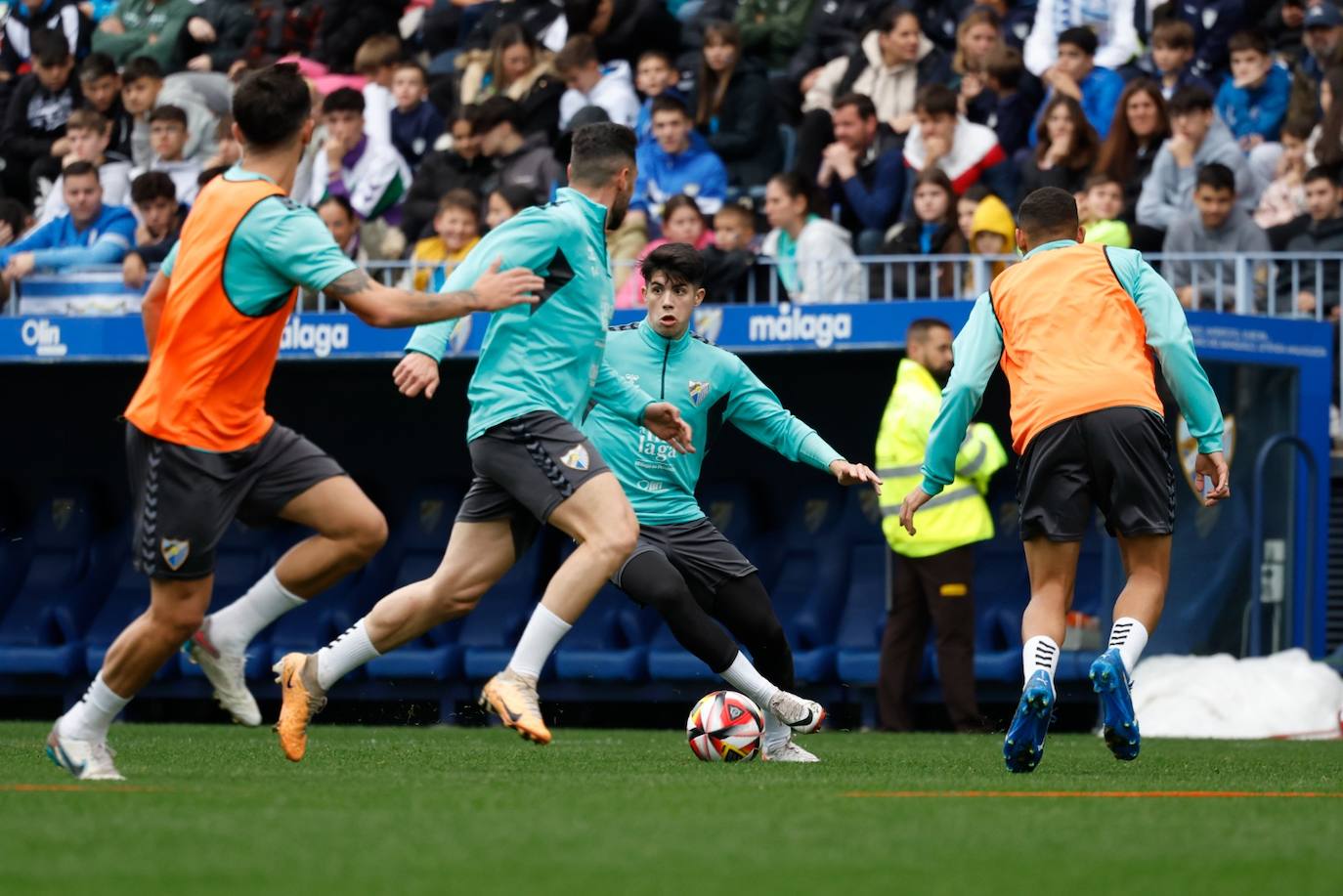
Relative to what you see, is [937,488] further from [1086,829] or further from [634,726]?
[634,726]

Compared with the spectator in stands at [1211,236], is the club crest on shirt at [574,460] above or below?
above

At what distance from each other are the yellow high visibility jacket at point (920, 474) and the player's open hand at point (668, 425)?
4.57 meters

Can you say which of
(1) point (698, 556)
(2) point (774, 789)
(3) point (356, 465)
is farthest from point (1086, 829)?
(3) point (356, 465)

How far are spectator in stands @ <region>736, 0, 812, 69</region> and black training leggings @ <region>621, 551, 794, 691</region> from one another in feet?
31.5

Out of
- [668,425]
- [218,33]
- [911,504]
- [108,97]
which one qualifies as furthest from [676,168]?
[911,504]

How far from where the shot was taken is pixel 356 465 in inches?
661

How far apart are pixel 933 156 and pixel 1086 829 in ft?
32.8

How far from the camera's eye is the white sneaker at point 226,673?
8195mm

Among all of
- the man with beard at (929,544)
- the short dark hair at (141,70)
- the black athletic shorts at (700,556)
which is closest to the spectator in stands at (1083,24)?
the man with beard at (929,544)

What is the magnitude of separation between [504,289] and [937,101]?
8.47 meters

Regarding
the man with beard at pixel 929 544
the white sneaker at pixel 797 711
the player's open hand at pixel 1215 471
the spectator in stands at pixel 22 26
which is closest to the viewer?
the player's open hand at pixel 1215 471

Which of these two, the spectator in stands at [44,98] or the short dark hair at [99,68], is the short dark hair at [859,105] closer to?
the short dark hair at [99,68]

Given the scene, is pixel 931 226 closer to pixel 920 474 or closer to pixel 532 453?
pixel 920 474

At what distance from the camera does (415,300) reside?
713 centimetres
